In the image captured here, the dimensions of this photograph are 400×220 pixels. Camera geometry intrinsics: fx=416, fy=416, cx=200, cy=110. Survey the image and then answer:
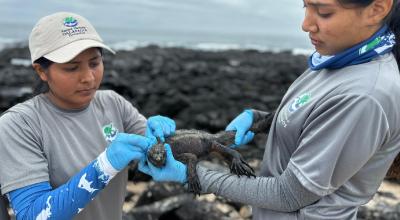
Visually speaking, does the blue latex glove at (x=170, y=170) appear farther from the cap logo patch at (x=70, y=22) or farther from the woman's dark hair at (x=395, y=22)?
the woman's dark hair at (x=395, y=22)

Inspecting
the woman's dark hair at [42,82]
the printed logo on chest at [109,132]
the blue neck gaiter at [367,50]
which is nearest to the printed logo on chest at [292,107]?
the blue neck gaiter at [367,50]

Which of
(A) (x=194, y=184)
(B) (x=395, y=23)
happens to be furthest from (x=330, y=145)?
(A) (x=194, y=184)

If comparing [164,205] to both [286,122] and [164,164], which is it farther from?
[286,122]

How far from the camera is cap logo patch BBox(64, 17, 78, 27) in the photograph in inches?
116

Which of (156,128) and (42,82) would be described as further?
(156,128)

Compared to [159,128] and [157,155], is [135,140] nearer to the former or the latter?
[157,155]

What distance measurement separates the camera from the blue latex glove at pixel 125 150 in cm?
266

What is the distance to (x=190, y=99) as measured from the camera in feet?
42.4

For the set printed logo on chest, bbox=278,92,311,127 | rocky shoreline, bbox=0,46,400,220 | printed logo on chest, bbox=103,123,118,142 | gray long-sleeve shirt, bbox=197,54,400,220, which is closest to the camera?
gray long-sleeve shirt, bbox=197,54,400,220

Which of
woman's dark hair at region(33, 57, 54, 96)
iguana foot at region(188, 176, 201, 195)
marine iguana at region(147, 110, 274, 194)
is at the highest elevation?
woman's dark hair at region(33, 57, 54, 96)

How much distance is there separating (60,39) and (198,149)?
135cm

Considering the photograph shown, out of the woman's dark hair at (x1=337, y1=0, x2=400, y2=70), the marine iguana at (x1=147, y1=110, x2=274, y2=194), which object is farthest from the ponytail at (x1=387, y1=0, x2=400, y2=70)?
the marine iguana at (x1=147, y1=110, x2=274, y2=194)

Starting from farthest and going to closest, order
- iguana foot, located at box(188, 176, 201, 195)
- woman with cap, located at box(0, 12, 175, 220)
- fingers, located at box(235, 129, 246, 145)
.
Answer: fingers, located at box(235, 129, 246, 145) → iguana foot, located at box(188, 176, 201, 195) → woman with cap, located at box(0, 12, 175, 220)

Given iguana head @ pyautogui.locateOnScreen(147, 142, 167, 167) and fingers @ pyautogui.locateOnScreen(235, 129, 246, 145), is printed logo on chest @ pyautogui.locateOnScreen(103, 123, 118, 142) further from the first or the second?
fingers @ pyautogui.locateOnScreen(235, 129, 246, 145)
